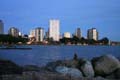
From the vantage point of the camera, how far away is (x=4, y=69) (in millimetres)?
12969

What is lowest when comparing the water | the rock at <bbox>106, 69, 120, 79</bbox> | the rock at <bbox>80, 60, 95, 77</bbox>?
the water

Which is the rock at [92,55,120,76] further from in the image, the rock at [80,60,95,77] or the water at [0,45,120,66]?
the water at [0,45,120,66]

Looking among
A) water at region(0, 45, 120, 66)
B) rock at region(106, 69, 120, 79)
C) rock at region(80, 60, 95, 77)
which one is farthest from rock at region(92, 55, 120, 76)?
water at region(0, 45, 120, 66)

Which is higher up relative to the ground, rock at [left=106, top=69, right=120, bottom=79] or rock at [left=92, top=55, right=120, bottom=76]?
rock at [left=92, top=55, right=120, bottom=76]

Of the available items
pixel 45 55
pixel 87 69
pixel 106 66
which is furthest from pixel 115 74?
pixel 45 55

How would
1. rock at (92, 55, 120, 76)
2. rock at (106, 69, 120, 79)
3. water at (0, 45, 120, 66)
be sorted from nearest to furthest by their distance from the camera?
rock at (106, 69, 120, 79) < rock at (92, 55, 120, 76) < water at (0, 45, 120, 66)

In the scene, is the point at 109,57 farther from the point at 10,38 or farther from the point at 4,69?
the point at 10,38

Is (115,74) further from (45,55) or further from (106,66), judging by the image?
(45,55)

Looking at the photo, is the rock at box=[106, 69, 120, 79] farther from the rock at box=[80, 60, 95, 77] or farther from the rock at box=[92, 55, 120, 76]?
the rock at box=[80, 60, 95, 77]

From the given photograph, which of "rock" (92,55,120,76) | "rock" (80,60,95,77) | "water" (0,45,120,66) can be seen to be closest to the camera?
"rock" (80,60,95,77)

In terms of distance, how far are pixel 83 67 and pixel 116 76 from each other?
1637 millimetres

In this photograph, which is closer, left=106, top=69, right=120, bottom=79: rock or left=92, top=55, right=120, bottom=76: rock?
left=106, top=69, right=120, bottom=79: rock

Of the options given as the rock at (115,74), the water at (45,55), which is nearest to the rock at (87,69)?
the rock at (115,74)

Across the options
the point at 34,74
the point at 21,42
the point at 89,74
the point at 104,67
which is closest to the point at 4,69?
the point at 34,74
